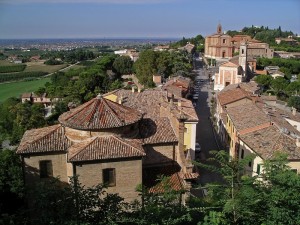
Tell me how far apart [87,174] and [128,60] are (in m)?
85.7

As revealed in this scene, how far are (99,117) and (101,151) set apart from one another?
226 cm

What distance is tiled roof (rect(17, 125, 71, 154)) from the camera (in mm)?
20391

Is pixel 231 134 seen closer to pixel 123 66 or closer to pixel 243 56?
pixel 243 56

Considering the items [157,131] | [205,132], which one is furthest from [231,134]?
[157,131]

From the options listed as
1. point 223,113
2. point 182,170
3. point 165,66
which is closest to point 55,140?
point 182,170

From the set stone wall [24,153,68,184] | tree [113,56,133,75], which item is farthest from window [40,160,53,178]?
tree [113,56,133,75]

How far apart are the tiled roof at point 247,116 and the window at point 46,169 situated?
1880cm

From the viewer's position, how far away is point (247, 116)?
35.3 m

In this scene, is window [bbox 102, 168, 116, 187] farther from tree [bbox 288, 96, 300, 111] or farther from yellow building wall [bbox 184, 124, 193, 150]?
tree [bbox 288, 96, 300, 111]

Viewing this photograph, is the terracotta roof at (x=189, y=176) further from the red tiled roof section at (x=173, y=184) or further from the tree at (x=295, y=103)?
the tree at (x=295, y=103)

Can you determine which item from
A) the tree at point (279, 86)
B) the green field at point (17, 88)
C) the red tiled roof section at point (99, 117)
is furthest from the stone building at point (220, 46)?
the red tiled roof section at point (99, 117)

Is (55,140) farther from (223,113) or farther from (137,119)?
(223,113)

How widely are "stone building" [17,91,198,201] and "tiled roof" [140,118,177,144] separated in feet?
0.23

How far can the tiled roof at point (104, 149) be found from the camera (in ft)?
63.0
